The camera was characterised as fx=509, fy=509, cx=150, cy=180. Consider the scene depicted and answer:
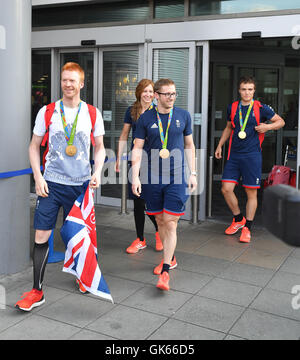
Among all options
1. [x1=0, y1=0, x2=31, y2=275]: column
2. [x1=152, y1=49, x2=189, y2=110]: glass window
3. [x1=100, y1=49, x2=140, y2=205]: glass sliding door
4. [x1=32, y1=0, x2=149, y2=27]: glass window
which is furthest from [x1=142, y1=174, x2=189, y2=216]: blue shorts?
[x1=32, y1=0, x2=149, y2=27]: glass window

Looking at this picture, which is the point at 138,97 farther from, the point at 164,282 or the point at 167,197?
the point at 164,282

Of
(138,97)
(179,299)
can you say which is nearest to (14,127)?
(138,97)

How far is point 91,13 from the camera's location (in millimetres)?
7930

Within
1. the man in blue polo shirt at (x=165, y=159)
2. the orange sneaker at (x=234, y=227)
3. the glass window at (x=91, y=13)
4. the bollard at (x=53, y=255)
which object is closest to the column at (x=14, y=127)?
the bollard at (x=53, y=255)

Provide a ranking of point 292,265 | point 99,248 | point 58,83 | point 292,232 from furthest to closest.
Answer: point 58,83 < point 99,248 < point 292,265 < point 292,232

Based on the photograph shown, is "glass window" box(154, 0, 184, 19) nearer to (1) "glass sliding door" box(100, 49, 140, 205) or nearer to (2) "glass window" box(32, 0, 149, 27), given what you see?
(2) "glass window" box(32, 0, 149, 27)

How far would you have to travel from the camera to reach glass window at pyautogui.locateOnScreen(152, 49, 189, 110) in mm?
7117

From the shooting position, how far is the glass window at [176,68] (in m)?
7.12

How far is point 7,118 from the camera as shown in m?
4.70

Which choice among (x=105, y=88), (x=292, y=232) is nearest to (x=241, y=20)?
(x=105, y=88)

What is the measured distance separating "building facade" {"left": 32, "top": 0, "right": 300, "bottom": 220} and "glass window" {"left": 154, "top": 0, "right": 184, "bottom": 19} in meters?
0.01

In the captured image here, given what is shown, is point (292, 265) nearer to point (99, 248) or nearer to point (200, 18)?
point (99, 248)

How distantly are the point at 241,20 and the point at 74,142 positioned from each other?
11.7 ft

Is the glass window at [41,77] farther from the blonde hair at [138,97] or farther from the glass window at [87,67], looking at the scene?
the blonde hair at [138,97]
